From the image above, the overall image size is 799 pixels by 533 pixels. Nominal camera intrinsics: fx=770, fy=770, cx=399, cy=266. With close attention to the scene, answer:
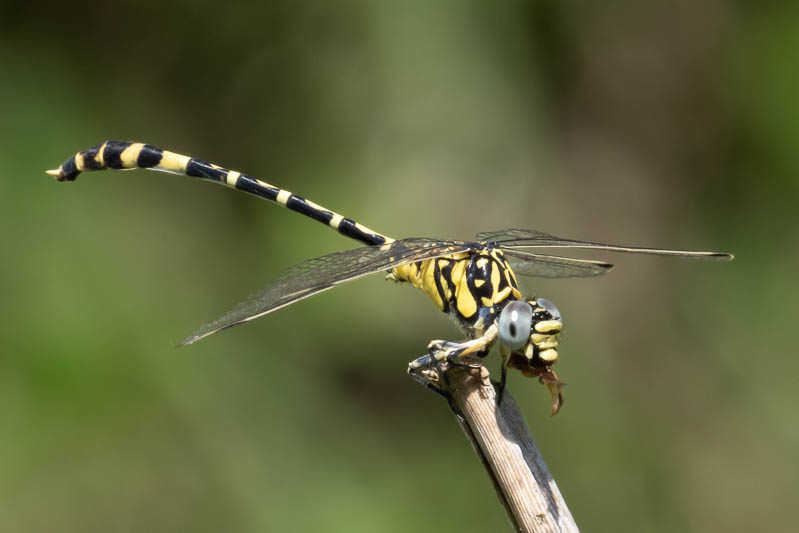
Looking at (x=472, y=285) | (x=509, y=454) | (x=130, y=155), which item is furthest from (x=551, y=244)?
(x=130, y=155)

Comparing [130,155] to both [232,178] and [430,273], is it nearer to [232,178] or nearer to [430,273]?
[232,178]

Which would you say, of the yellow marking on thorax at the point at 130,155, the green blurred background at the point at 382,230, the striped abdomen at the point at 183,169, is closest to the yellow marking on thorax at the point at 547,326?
the striped abdomen at the point at 183,169

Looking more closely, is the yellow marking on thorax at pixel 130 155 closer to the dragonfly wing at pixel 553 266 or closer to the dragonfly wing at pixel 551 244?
the dragonfly wing at pixel 551 244

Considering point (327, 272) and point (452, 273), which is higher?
point (327, 272)

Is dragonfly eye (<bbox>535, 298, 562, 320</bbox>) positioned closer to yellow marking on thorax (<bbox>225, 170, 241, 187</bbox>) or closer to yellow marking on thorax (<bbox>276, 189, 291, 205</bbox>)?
yellow marking on thorax (<bbox>276, 189, 291, 205</bbox>)

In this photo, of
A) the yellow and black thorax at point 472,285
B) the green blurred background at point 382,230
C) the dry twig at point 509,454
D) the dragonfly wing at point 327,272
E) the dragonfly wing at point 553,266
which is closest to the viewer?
the dry twig at point 509,454

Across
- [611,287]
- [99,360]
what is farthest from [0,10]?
[611,287]
